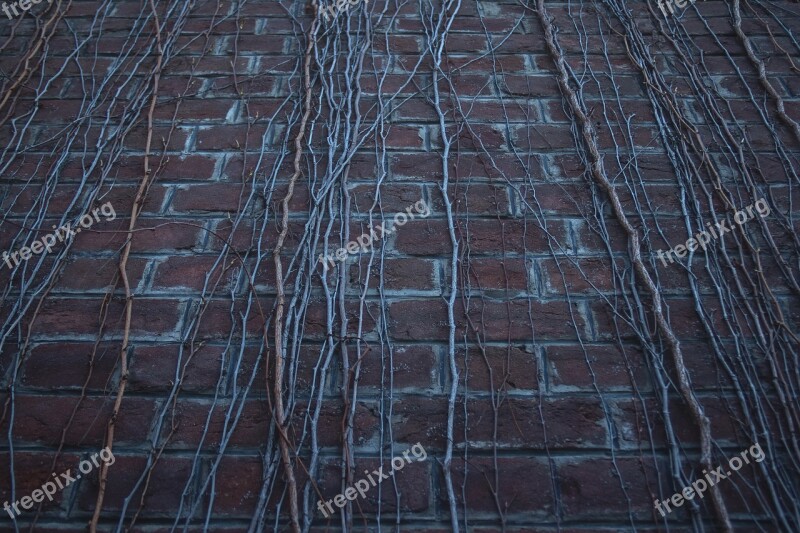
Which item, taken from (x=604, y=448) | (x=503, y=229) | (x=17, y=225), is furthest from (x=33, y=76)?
(x=604, y=448)

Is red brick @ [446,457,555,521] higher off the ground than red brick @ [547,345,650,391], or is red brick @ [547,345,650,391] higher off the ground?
red brick @ [547,345,650,391]

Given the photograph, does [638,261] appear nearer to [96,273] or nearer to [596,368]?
[596,368]

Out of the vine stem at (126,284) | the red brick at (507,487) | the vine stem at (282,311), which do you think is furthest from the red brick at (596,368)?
the vine stem at (126,284)

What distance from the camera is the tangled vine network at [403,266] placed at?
95cm

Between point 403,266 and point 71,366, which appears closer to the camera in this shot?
point 71,366

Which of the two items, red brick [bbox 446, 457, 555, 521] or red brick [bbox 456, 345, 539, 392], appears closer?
red brick [bbox 446, 457, 555, 521]

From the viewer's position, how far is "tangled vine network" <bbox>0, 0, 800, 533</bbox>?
3.10 ft

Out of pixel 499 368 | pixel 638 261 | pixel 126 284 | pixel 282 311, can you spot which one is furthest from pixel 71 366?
pixel 638 261

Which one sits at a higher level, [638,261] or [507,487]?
[638,261]

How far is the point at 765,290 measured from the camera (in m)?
1.10

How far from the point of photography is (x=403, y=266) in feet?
3.78

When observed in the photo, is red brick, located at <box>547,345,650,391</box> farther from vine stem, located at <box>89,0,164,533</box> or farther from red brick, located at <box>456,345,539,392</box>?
vine stem, located at <box>89,0,164,533</box>

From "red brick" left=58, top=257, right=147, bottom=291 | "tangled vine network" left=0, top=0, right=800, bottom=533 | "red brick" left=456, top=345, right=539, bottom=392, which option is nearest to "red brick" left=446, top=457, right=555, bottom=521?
"tangled vine network" left=0, top=0, right=800, bottom=533

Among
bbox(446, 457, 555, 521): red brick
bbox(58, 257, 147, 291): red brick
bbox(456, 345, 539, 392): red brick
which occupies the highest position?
bbox(58, 257, 147, 291): red brick
